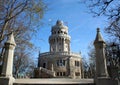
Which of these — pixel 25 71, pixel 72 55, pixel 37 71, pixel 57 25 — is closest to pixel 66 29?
pixel 57 25

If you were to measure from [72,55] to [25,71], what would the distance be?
1515 cm

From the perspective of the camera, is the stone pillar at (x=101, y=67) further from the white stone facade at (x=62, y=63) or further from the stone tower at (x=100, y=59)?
the white stone facade at (x=62, y=63)

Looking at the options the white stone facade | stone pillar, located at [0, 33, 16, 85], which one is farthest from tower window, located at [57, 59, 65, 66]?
stone pillar, located at [0, 33, 16, 85]

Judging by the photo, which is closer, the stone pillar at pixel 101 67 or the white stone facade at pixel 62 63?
the stone pillar at pixel 101 67

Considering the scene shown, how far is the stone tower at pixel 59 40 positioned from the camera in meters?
63.8

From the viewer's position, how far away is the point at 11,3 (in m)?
16.8

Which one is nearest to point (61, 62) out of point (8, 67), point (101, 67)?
point (8, 67)

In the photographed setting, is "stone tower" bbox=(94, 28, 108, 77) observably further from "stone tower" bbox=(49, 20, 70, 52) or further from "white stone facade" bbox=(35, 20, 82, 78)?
"stone tower" bbox=(49, 20, 70, 52)

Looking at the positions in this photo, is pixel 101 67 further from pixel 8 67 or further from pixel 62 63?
pixel 62 63

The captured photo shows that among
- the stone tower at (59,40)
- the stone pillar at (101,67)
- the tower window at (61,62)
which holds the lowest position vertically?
the stone pillar at (101,67)

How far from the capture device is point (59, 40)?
6419cm

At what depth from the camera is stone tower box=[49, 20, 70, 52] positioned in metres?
63.8

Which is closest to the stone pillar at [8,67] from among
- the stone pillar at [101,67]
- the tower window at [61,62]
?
the stone pillar at [101,67]

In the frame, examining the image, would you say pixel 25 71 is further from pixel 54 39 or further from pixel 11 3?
pixel 11 3
